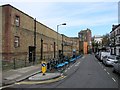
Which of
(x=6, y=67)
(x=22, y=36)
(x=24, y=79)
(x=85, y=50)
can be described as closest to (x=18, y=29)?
(x=22, y=36)

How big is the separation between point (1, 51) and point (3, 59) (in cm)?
100

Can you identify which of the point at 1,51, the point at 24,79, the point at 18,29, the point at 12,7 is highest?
the point at 12,7

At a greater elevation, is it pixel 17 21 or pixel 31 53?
pixel 17 21

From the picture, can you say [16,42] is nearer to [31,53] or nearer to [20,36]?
[20,36]

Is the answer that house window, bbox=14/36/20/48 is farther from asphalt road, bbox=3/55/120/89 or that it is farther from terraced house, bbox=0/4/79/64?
asphalt road, bbox=3/55/120/89

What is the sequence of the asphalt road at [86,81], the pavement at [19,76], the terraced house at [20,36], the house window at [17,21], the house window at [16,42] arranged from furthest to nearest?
the house window at [17,21]
the house window at [16,42]
the terraced house at [20,36]
the pavement at [19,76]
the asphalt road at [86,81]

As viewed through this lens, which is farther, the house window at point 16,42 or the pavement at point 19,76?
the house window at point 16,42

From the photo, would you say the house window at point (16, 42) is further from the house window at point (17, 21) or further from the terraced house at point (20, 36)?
the house window at point (17, 21)

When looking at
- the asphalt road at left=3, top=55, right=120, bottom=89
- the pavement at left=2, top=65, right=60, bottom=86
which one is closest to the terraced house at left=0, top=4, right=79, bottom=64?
the pavement at left=2, top=65, right=60, bottom=86

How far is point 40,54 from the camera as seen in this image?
4225 cm

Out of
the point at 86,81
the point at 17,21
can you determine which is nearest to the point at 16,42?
the point at 17,21

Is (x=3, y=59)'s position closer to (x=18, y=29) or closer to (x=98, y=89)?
(x=18, y=29)

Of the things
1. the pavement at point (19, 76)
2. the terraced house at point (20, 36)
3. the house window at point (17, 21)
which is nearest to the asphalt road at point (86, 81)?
the pavement at point (19, 76)

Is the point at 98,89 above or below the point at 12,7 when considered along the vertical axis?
below
